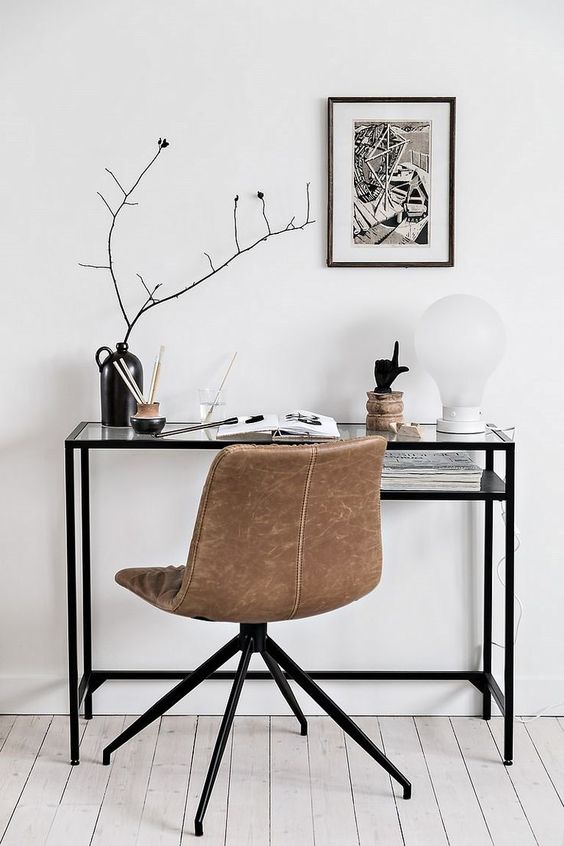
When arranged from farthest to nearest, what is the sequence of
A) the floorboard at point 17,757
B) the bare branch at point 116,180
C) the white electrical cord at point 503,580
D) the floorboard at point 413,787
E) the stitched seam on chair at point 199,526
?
1. the white electrical cord at point 503,580
2. the bare branch at point 116,180
3. the floorboard at point 17,757
4. the floorboard at point 413,787
5. the stitched seam on chair at point 199,526

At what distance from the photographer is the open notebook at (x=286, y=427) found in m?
2.37

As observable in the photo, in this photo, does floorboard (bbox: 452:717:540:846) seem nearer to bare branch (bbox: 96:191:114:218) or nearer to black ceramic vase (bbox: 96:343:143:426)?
black ceramic vase (bbox: 96:343:143:426)

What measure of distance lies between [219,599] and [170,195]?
117cm

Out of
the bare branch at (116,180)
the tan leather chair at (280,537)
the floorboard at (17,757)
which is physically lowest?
the floorboard at (17,757)

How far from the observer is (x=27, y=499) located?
2.76 meters

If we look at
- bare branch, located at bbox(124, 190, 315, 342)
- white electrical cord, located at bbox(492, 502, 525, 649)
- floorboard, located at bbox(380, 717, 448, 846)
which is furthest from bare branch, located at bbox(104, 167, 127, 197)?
floorboard, located at bbox(380, 717, 448, 846)

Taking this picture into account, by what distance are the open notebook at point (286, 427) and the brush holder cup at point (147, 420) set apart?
0.16 metres

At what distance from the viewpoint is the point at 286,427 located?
2.40 meters

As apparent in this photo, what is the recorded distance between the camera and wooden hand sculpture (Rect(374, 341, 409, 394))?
255cm

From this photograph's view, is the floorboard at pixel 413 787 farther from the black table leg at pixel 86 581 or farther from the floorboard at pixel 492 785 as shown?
the black table leg at pixel 86 581

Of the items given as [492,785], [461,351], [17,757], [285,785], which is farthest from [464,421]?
[17,757]

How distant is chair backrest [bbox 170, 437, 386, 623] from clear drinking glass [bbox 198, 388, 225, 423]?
553 millimetres

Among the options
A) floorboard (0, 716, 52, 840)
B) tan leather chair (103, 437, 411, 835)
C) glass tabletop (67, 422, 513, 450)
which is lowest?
floorboard (0, 716, 52, 840)

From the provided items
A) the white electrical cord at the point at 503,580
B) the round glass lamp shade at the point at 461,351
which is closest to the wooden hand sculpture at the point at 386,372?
the round glass lamp shade at the point at 461,351
